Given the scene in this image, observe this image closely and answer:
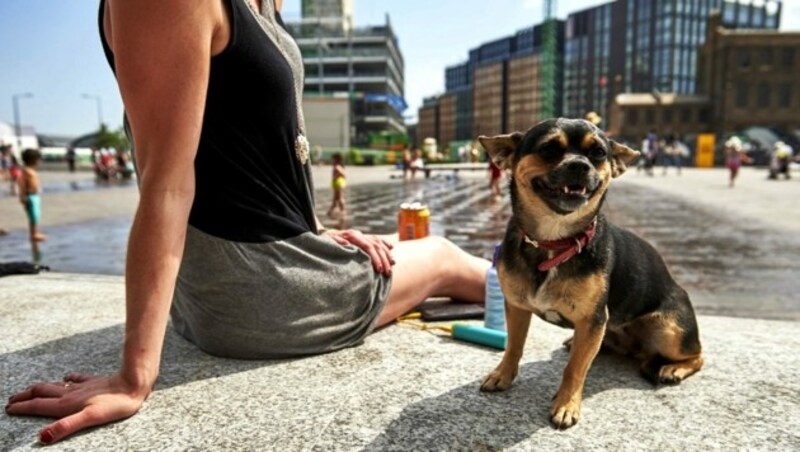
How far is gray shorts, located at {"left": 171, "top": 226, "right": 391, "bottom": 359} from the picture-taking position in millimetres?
2113

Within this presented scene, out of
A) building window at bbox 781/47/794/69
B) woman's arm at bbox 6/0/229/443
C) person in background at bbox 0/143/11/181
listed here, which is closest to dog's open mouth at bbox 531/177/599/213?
woman's arm at bbox 6/0/229/443

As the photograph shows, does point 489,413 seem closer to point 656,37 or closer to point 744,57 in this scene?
point 744,57

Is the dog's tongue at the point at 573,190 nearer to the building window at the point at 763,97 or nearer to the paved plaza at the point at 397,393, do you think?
the paved plaza at the point at 397,393

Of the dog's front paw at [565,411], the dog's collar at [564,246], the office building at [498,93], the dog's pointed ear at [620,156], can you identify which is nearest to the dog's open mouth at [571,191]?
the dog's collar at [564,246]

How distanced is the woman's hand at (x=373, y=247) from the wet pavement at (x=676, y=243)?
340 centimetres

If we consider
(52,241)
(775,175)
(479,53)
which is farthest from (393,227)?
(479,53)

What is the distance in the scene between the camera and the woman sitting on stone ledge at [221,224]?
1741mm

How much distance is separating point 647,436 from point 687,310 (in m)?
0.71

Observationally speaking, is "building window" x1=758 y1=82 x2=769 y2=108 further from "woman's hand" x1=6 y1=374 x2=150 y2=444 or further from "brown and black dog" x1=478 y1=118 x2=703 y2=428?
"woman's hand" x1=6 y1=374 x2=150 y2=444

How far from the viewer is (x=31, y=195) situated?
9078 mm

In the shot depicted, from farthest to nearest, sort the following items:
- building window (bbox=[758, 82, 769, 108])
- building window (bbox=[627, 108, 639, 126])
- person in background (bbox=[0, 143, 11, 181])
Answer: building window (bbox=[627, 108, 639, 126])
building window (bbox=[758, 82, 769, 108])
person in background (bbox=[0, 143, 11, 181])

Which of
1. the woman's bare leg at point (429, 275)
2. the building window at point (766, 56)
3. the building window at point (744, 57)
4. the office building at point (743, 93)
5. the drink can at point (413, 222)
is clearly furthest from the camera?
the building window at point (744, 57)

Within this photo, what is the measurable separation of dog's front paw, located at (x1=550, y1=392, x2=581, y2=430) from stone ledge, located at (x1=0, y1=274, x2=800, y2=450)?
0.03 meters

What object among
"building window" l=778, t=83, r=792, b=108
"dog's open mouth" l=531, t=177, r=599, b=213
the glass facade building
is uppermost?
the glass facade building
